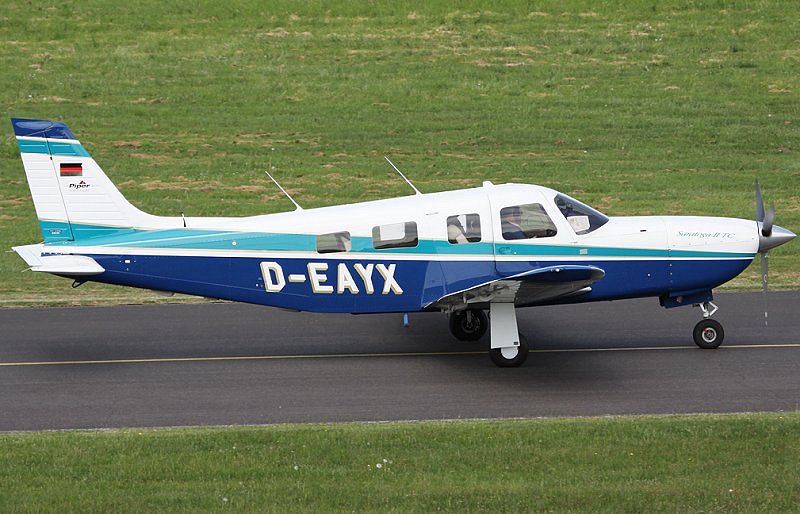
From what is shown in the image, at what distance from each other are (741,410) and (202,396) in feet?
21.5

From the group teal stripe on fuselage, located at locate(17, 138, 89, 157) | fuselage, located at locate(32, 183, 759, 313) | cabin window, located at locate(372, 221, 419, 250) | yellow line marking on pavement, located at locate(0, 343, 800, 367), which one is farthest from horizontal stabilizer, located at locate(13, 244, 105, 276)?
cabin window, located at locate(372, 221, 419, 250)

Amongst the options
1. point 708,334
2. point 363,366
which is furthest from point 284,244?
point 708,334

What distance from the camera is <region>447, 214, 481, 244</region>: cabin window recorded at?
1558 centimetres

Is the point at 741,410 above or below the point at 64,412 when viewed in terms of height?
below

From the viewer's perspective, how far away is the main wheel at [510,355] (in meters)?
15.6

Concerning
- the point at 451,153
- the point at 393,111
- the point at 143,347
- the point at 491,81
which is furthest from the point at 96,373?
the point at 491,81

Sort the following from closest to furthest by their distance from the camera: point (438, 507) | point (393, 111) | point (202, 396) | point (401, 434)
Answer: point (438, 507), point (401, 434), point (202, 396), point (393, 111)

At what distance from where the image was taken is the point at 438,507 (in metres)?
10.7

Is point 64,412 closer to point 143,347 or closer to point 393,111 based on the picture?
point 143,347

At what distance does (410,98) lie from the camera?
3372 centimetres

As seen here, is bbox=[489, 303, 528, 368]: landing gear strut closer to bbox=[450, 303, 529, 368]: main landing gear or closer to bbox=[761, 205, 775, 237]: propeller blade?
bbox=[450, 303, 529, 368]: main landing gear

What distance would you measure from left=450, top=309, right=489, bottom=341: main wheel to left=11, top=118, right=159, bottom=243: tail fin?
482 centimetres

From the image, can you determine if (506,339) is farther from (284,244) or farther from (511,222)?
(284,244)

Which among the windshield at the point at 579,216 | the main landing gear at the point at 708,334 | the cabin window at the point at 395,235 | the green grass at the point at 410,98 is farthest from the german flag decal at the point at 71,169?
the main landing gear at the point at 708,334
